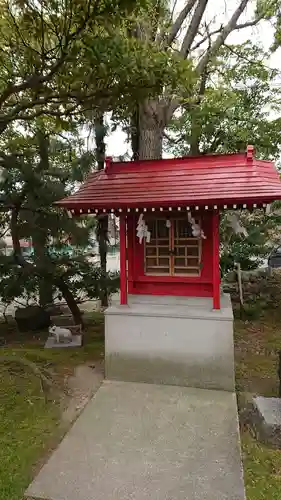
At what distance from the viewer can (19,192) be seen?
753 cm

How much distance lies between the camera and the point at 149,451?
13.2ft

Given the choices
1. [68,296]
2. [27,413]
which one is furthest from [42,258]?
[27,413]

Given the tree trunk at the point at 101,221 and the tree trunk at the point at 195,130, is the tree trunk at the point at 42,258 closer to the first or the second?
the tree trunk at the point at 101,221

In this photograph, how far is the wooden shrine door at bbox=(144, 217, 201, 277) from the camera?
5.83 m

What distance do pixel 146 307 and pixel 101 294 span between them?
2.70 metres

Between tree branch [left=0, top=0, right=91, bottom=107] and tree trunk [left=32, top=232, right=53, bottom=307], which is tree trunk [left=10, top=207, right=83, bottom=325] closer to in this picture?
tree trunk [left=32, top=232, right=53, bottom=307]

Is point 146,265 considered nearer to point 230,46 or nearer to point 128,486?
point 128,486

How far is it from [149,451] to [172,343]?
1.84 meters

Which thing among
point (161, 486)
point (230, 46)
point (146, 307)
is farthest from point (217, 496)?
point (230, 46)

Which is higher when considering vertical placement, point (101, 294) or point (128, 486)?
point (101, 294)

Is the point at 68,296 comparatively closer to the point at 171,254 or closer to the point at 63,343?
the point at 63,343

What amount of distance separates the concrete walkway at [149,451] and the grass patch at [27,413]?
204 mm

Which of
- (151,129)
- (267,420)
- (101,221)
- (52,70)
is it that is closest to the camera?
(267,420)

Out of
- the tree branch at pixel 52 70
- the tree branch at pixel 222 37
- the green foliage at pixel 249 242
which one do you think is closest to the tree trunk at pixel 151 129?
the tree branch at pixel 222 37
